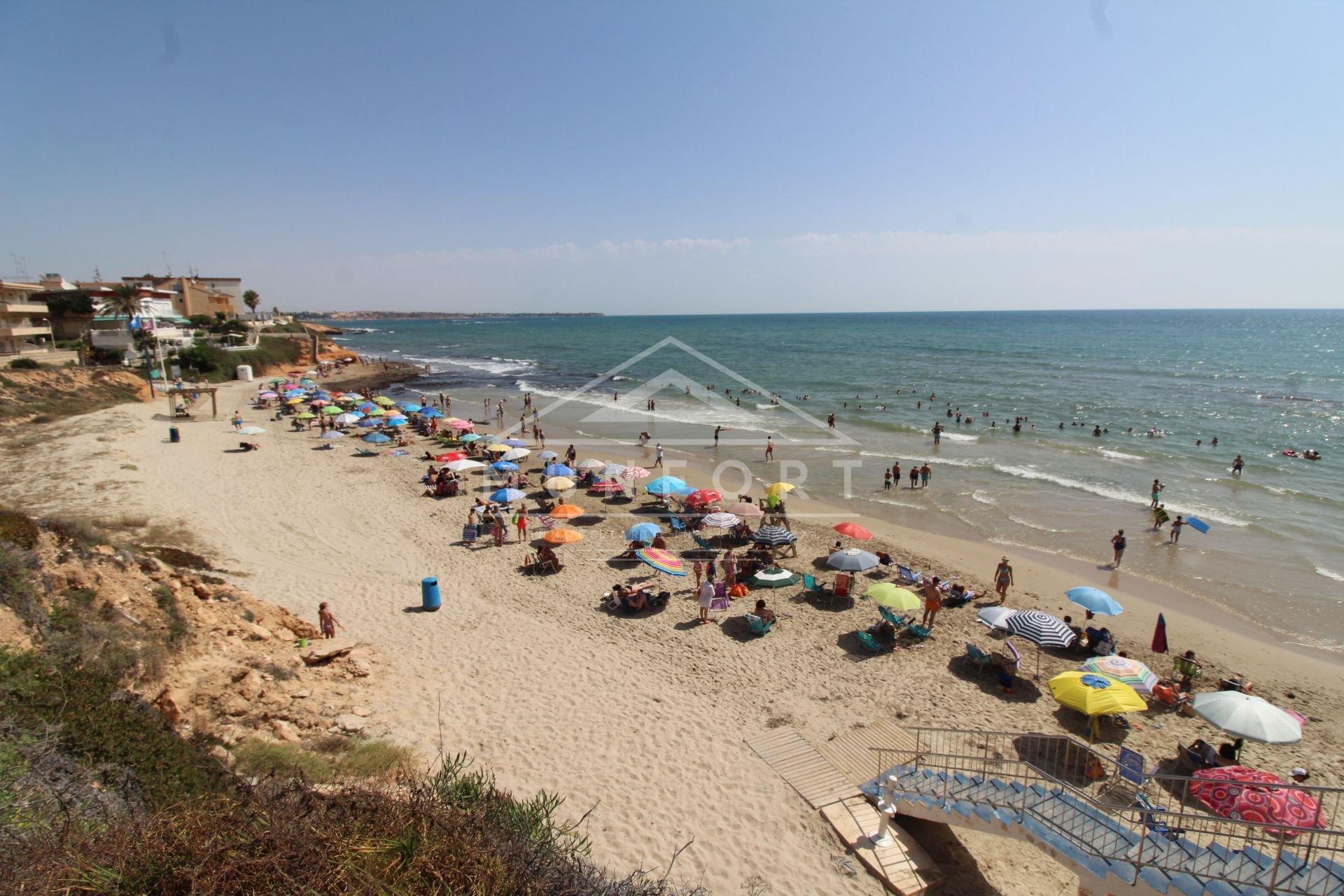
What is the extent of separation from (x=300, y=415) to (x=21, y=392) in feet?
42.1

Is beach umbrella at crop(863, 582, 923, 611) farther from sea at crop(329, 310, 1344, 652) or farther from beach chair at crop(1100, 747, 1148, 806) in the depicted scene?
sea at crop(329, 310, 1344, 652)

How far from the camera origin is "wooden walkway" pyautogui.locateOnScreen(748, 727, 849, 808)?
26.7ft

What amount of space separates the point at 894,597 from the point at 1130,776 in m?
4.85

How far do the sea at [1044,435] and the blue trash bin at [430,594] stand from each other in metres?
13.5

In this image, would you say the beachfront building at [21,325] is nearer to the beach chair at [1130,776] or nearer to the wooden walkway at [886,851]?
the wooden walkway at [886,851]

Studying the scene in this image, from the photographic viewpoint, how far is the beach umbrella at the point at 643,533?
1611 cm

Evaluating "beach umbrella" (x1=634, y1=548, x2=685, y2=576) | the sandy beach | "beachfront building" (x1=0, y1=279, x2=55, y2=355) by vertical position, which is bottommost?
the sandy beach

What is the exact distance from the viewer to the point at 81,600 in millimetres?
8820

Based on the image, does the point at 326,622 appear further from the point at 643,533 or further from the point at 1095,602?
the point at 1095,602

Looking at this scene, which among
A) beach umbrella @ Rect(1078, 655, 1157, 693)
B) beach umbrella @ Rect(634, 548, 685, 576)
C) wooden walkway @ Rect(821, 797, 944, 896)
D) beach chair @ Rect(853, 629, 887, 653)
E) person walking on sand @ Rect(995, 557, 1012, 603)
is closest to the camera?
wooden walkway @ Rect(821, 797, 944, 896)

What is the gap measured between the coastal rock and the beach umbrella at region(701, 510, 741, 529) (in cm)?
978

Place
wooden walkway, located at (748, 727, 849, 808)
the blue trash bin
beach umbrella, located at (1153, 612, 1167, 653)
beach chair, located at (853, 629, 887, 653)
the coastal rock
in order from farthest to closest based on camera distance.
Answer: the blue trash bin → beach umbrella, located at (1153, 612, 1167, 653) → beach chair, located at (853, 629, 887, 653) → the coastal rock → wooden walkway, located at (748, 727, 849, 808)

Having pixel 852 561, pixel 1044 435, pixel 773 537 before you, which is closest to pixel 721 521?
pixel 773 537

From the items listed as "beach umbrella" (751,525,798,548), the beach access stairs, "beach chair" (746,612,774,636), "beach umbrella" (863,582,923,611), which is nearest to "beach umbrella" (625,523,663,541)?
"beach umbrella" (751,525,798,548)
